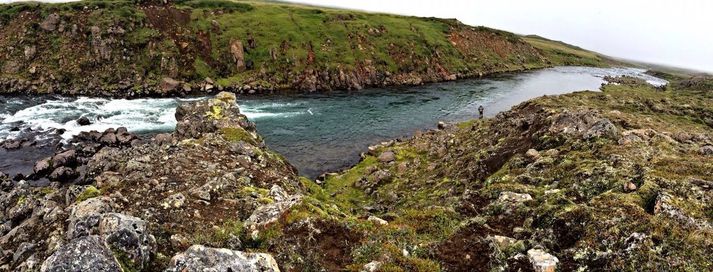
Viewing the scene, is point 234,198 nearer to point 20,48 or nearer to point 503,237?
point 503,237

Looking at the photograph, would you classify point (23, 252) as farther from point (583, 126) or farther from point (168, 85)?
point (168, 85)

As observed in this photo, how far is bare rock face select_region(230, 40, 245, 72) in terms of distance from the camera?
102438mm

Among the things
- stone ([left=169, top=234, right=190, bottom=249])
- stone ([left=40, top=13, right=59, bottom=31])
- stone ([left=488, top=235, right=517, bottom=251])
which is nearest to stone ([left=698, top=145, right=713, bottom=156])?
stone ([left=488, top=235, right=517, bottom=251])

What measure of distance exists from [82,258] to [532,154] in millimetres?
24994

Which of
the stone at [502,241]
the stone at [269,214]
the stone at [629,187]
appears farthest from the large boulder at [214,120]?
the stone at [629,187]

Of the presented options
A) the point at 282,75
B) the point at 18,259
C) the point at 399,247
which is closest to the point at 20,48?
the point at 282,75

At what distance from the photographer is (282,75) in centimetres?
10194

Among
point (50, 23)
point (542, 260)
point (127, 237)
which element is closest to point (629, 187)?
point (542, 260)

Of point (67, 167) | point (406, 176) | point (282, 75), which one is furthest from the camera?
point (282, 75)

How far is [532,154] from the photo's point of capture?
28.9 m

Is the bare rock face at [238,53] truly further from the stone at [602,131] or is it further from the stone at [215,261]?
the stone at [215,261]

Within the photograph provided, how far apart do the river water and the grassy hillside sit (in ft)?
28.1

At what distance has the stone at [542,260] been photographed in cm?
1461

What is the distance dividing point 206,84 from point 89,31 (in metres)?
27.5
